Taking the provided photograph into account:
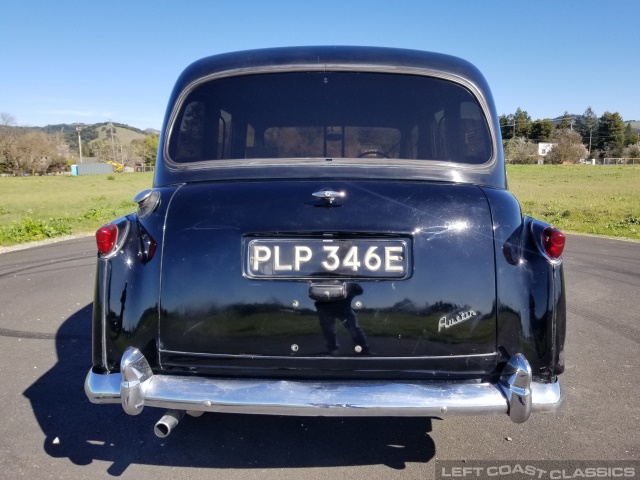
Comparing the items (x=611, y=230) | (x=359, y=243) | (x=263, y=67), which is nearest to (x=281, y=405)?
(x=359, y=243)

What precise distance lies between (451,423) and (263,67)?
2.40 meters

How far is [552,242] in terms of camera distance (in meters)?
2.50

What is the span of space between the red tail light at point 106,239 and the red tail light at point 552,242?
6.69 ft

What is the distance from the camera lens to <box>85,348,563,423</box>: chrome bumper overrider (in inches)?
89.1

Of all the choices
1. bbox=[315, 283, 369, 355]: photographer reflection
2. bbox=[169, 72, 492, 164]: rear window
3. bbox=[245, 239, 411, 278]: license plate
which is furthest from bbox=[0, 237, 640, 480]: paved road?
bbox=[169, 72, 492, 164]: rear window

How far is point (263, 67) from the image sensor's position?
3.04 metres

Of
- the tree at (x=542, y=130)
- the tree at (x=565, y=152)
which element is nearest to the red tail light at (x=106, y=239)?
the tree at (x=565, y=152)

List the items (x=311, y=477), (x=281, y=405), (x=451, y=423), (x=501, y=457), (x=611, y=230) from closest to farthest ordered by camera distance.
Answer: (x=281, y=405)
(x=311, y=477)
(x=501, y=457)
(x=451, y=423)
(x=611, y=230)

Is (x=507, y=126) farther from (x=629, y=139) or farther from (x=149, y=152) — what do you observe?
(x=149, y=152)

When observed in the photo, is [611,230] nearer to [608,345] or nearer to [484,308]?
[608,345]

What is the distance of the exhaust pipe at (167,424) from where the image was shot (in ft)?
7.88

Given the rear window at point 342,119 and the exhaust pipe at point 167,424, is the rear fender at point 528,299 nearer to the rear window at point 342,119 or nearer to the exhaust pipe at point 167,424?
the rear window at point 342,119

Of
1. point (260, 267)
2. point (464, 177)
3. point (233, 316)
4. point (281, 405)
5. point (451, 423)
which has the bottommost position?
point (451, 423)

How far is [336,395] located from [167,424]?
785 millimetres
